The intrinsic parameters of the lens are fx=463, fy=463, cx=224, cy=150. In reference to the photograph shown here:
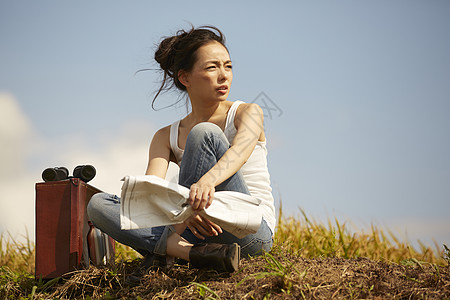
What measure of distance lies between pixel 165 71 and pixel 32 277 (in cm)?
171

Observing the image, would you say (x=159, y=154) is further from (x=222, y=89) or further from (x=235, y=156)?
(x=235, y=156)

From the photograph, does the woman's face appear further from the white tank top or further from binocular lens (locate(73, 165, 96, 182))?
binocular lens (locate(73, 165, 96, 182))

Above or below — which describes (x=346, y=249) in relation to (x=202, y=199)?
below

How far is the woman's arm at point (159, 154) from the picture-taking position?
3.02 metres

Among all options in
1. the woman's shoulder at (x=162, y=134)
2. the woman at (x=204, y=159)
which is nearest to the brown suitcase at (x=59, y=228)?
the woman at (x=204, y=159)

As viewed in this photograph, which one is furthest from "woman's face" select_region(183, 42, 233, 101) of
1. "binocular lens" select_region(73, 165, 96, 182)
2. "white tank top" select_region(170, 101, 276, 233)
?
"binocular lens" select_region(73, 165, 96, 182)

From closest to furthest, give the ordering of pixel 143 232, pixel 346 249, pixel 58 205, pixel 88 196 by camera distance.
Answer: pixel 143 232, pixel 58 205, pixel 88 196, pixel 346 249

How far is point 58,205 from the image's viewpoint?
296 cm

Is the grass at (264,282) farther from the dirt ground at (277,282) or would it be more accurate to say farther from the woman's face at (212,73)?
the woman's face at (212,73)

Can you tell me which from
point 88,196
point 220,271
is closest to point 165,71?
point 88,196

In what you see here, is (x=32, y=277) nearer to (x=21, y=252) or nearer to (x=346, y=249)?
(x=21, y=252)

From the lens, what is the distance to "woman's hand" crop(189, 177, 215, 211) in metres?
2.12

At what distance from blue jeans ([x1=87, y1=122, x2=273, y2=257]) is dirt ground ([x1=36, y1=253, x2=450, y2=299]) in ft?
0.41

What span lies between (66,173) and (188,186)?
1059mm
